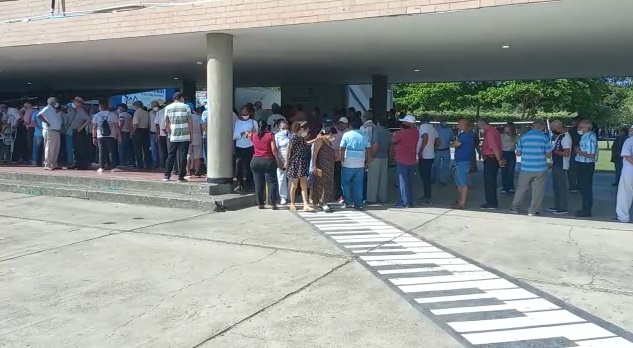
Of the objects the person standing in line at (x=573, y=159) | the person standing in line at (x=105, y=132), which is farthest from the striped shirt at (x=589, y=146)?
the person standing in line at (x=105, y=132)

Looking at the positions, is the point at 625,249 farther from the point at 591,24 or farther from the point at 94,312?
the point at 94,312

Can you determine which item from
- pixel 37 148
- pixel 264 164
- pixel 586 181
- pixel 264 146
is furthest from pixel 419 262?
pixel 37 148

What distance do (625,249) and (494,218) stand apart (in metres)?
2.48

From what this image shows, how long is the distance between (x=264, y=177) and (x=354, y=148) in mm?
1736

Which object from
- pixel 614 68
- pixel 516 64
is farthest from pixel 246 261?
pixel 614 68

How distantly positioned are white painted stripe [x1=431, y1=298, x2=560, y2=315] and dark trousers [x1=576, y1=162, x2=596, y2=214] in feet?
17.7

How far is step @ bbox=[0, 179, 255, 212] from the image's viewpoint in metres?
10.2

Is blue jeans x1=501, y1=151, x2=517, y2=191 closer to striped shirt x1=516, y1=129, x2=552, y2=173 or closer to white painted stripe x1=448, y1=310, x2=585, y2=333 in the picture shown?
striped shirt x1=516, y1=129, x2=552, y2=173

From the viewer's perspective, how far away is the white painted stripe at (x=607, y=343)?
4.22 metres

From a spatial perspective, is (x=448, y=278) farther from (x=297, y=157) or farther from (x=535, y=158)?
(x=535, y=158)

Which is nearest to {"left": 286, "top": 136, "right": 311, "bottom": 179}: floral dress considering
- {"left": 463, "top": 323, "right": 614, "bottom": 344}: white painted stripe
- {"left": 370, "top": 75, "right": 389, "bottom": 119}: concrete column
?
{"left": 463, "top": 323, "right": 614, "bottom": 344}: white painted stripe

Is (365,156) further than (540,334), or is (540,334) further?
(365,156)

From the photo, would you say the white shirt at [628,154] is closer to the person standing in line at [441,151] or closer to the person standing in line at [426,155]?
the person standing in line at [426,155]

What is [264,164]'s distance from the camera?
33.1 ft
